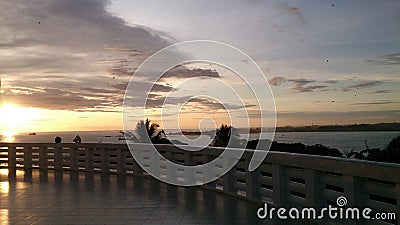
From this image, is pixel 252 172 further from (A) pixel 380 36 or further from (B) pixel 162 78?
(A) pixel 380 36

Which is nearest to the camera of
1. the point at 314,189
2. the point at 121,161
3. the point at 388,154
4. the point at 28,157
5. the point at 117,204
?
the point at 314,189

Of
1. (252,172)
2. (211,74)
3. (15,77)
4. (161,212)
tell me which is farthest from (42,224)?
(15,77)

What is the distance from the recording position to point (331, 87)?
904 inches

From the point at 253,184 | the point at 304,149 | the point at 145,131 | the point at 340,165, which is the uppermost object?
the point at 145,131

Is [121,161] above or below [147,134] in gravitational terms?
below

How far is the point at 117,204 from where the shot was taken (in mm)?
8680

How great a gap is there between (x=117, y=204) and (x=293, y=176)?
3.30 meters

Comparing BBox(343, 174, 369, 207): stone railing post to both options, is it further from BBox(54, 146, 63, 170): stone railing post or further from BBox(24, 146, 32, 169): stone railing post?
BBox(24, 146, 32, 169): stone railing post

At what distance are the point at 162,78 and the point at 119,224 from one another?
880cm

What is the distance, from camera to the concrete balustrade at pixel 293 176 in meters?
5.43

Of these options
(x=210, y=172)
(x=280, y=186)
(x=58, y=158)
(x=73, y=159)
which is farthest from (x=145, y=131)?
(x=280, y=186)

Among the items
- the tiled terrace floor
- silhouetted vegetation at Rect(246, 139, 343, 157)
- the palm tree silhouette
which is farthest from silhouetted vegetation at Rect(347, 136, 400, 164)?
the palm tree silhouette

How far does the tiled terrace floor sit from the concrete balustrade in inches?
15.2

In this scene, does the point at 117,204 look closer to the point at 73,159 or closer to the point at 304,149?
the point at 304,149
